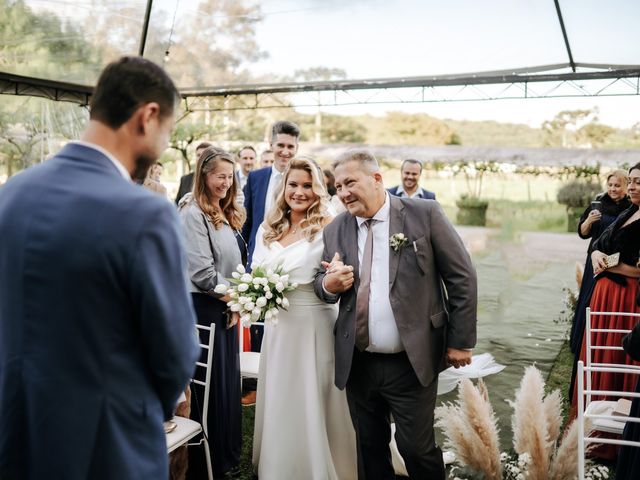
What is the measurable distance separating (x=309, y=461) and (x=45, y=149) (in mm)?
13396

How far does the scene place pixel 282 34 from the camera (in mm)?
11945

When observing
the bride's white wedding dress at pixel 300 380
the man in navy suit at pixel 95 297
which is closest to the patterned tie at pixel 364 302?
the bride's white wedding dress at pixel 300 380

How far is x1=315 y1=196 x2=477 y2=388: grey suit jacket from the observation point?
2893mm

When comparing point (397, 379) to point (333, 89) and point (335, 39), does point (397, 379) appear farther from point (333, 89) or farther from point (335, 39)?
point (333, 89)

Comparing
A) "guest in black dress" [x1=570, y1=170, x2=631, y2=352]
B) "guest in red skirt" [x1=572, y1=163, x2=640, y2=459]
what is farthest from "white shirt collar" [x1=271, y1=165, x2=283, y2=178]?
"guest in black dress" [x1=570, y1=170, x2=631, y2=352]

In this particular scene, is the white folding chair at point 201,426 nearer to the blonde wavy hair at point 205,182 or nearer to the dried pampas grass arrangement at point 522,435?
the blonde wavy hair at point 205,182

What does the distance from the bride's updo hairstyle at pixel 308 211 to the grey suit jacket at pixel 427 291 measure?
0.63 m

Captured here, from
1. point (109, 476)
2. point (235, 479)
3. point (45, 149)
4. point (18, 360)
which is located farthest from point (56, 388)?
point (45, 149)

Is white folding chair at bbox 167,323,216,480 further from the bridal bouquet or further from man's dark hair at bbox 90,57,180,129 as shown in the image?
man's dark hair at bbox 90,57,180,129

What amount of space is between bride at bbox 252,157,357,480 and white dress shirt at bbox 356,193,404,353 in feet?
1.83

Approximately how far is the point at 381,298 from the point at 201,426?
1.28 meters

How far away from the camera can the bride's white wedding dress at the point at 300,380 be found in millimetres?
3488

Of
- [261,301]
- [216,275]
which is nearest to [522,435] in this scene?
[261,301]

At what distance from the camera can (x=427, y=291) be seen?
293 cm
